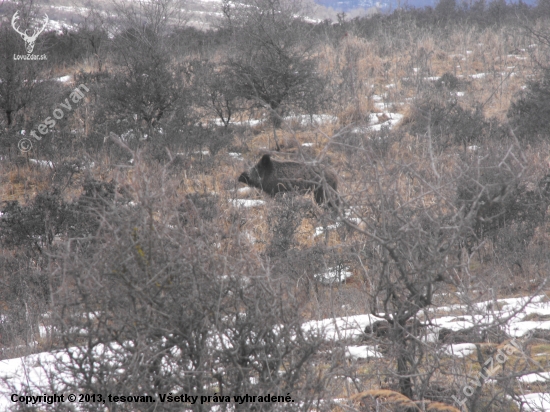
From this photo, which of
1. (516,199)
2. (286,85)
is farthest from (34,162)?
(516,199)

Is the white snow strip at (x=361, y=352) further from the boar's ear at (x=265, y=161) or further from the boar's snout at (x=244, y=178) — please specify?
the boar's snout at (x=244, y=178)

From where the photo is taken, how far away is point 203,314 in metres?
2.08

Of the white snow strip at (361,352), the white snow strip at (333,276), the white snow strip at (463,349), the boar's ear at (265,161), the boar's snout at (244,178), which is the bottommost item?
the white snow strip at (333,276)

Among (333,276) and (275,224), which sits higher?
(275,224)

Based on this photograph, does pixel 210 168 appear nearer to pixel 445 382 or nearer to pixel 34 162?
pixel 34 162

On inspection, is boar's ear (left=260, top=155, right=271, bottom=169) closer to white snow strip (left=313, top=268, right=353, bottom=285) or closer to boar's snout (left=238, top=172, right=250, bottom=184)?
boar's snout (left=238, top=172, right=250, bottom=184)

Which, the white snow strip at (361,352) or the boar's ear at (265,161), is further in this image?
the boar's ear at (265,161)

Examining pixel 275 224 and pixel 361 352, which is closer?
pixel 361 352

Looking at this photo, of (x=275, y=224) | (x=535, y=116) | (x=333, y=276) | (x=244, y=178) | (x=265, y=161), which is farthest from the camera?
(x=535, y=116)

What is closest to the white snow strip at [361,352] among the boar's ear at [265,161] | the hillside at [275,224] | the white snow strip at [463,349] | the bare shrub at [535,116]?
the hillside at [275,224]

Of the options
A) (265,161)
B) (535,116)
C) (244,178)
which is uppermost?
(535,116)

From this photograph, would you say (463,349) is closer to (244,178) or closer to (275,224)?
(275,224)

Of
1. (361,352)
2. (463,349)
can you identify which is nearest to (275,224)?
(361,352)

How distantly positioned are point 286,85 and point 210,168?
9.74ft
